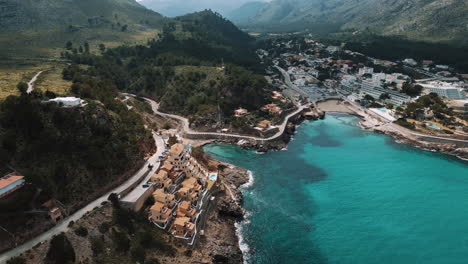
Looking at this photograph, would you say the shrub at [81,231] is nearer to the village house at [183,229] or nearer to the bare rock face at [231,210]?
the village house at [183,229]

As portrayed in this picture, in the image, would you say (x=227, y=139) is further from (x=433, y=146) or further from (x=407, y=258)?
(x=433, y=146)

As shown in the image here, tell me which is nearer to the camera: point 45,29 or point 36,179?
point 36,179

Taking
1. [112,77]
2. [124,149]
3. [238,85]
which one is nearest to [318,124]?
[238,85]

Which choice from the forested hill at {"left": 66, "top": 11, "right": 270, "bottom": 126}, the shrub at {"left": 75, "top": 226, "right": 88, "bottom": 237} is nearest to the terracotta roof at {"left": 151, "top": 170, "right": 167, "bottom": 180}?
the shrub at {"left": 75, "top": 226, "right": 88, "bottom": 237}

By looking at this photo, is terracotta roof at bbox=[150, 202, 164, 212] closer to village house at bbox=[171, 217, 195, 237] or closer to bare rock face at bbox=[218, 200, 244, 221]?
village house at bbox=[171, 217, 195, 237]

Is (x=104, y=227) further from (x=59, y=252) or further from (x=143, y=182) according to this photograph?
(x=143, y=182)

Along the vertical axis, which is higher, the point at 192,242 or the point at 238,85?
the point at 238,85

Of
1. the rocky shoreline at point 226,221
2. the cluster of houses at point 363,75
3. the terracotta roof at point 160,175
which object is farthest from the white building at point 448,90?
the terracotta roof at point 160,175

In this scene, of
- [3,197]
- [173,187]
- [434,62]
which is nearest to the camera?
[3,197]
